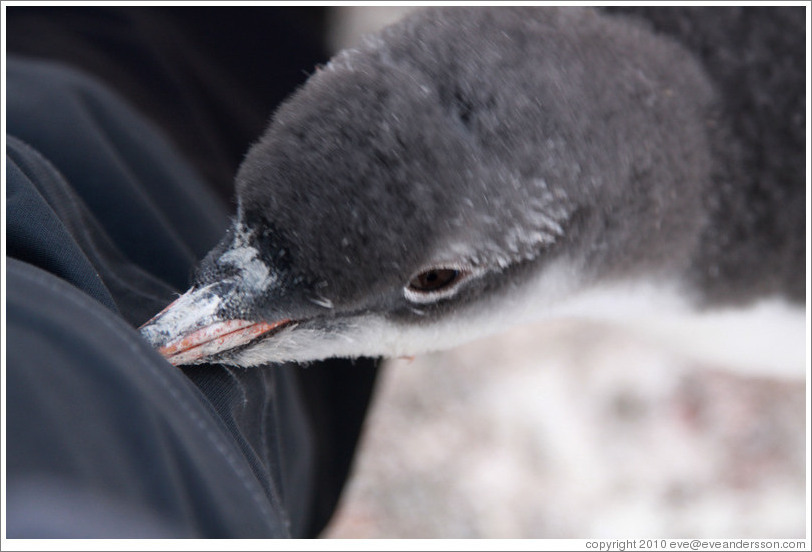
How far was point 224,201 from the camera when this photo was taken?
50.9 inches

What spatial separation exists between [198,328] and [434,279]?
314 millimetres

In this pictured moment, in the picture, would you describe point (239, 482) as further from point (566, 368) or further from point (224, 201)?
point (566, 368)

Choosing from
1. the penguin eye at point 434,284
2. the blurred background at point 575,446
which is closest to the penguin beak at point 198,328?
the penguin eye at point 434,284

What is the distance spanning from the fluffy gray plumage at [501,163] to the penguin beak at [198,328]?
0.01m

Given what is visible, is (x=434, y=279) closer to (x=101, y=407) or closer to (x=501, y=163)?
(x=501, y=163)

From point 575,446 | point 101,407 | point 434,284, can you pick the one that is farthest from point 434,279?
point 575,446

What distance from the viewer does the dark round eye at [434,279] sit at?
959 mm

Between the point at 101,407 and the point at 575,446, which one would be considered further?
the point at 575,446

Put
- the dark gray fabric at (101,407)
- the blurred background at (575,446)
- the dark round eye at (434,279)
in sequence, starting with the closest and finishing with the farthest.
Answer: the dark gray fabric at (101,407)
the dark round eye at (434,279)
the blurred background at (575,446)

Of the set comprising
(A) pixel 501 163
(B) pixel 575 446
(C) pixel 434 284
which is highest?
(A) pixel 501 163

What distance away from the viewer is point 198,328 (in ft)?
2.88

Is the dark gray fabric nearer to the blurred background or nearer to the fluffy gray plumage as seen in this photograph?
the fluffy gray plumage

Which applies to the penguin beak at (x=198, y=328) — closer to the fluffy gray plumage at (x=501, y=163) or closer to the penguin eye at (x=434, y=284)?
the fluffy gray plumage at (x=501, y=163)

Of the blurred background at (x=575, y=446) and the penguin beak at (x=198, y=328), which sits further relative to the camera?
the blurred background at (x=575, y=446)
